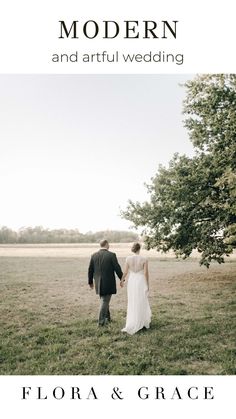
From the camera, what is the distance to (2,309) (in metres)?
14.4

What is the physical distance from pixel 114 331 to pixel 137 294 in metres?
1.13

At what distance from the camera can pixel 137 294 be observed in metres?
11.1

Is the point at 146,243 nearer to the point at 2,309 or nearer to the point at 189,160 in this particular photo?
the point at 189,160

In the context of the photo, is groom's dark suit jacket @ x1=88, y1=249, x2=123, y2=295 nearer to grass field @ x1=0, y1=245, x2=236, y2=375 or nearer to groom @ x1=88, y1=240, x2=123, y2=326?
groom @ x1=88, y1=240, x2=123, y2=326

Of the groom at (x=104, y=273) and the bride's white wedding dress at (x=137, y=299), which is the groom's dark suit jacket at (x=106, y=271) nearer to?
the groom at (x=104, y=273)

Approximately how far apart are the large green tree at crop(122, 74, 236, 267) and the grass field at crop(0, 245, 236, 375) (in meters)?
2.35

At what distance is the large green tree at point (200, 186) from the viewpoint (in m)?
17.7

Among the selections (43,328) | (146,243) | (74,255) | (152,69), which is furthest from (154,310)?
(74,255)

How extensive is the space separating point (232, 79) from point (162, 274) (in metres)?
12.0

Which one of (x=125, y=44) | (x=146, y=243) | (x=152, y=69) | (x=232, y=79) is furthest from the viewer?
(x=146, y=243)

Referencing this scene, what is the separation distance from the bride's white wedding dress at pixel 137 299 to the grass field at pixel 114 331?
31cm
